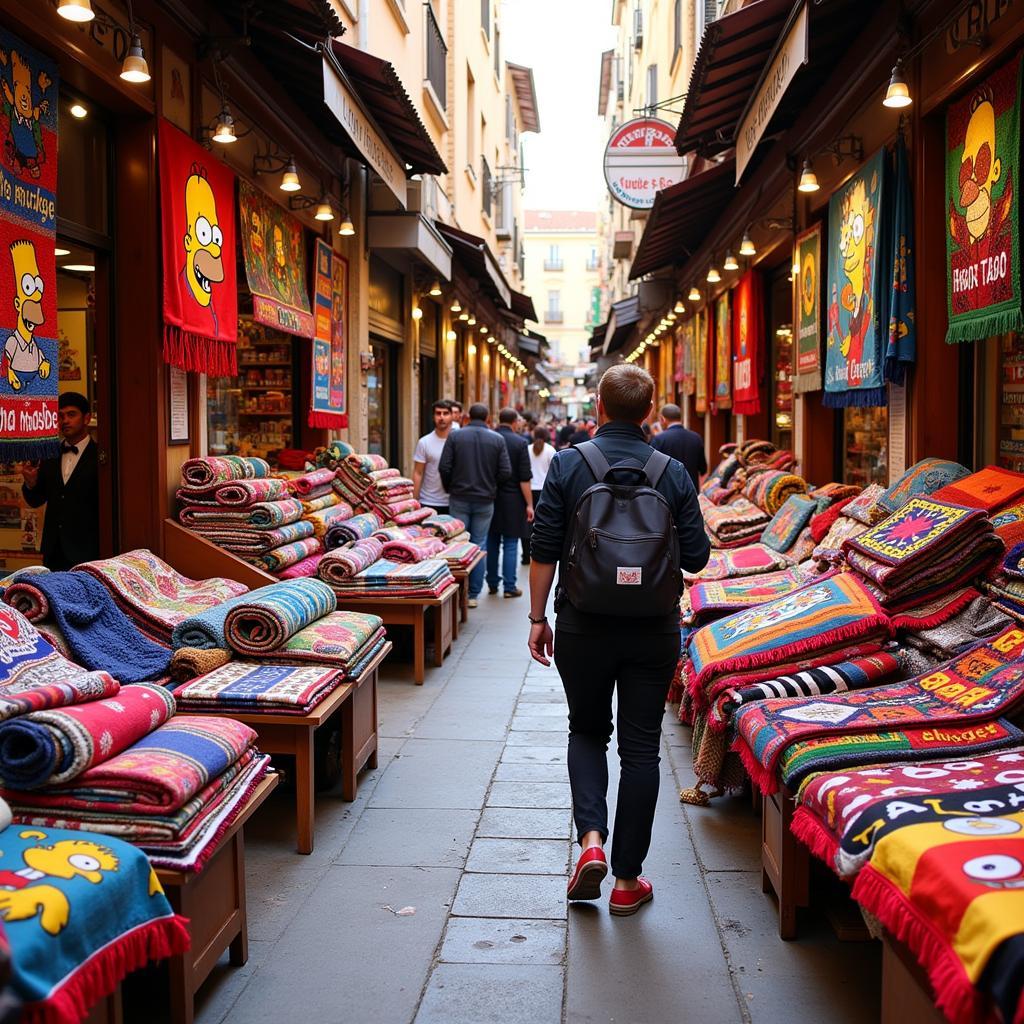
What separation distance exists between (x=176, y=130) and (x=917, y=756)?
16.6 feet

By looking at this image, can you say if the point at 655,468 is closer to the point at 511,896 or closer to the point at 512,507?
the point at 511,896

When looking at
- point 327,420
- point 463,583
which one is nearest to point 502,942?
point 463,583

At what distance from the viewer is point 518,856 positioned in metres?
4.48

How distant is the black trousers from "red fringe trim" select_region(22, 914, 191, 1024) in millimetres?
1548

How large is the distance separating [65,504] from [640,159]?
12.1m

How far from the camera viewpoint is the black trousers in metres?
3.88

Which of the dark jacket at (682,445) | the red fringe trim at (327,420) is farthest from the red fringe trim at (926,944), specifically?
the dark jacket at (682,445)

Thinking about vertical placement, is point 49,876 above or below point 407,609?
above

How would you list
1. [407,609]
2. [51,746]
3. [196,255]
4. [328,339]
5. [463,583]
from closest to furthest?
1. [51,746]
2. [196,255]
3. [407,609]
4. [463,583]
5. [328,339]

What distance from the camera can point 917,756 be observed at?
3547 mm

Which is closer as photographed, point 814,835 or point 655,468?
point 814,835

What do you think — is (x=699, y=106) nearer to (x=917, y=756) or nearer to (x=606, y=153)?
(x=917, y=756)

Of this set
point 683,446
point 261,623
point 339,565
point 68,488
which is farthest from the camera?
point 683,446

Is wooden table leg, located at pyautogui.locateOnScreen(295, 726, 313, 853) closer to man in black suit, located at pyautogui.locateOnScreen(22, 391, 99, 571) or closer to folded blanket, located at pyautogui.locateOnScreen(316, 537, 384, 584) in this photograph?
man in black suit, located at pyautogui.locateOnScreen(22, 391, 99, 571)
